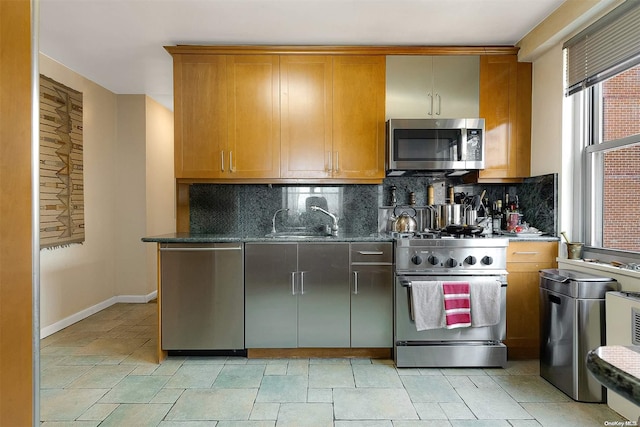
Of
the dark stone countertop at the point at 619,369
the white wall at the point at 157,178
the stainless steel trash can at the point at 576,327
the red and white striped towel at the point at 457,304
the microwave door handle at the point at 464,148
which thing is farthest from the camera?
the white wall at the point at 157,178

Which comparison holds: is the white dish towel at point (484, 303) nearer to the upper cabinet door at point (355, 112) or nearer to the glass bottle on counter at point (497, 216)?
the glass bottle on counter at point (497, 216)

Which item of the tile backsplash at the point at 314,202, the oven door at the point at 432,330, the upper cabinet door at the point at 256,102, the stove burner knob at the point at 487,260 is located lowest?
the oven door at the point at 432,330

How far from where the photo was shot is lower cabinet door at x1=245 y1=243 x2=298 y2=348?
9.34 feet

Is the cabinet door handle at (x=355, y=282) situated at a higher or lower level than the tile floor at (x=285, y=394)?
higher

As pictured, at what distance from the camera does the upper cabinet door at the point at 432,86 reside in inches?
124

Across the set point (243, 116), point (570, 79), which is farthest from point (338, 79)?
point (570, 79)

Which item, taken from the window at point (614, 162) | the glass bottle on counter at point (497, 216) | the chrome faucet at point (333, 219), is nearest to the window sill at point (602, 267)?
the window at point (614, 162)

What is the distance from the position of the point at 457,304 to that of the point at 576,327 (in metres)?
0.70

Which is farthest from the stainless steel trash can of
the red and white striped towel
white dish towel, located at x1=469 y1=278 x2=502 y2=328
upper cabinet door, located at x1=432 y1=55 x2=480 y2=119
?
upper cabinet door, located at x1=432 y1=55 x2=480 y2=119

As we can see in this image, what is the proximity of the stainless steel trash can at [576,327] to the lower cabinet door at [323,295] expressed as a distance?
1.37 metres

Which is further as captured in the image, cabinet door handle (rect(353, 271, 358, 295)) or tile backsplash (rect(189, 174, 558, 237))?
tile backsplash (rect(189, 174, 558, 237))

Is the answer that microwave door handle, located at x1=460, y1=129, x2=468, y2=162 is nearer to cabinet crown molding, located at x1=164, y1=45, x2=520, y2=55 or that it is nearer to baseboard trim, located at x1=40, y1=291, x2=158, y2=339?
cabinet crown molding, located at x1=164, y1=45, x2=520, y2=55

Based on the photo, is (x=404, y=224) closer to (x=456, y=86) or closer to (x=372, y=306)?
(x=372, y=306)

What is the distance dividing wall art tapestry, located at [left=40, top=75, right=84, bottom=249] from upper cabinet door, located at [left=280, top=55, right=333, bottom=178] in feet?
6.95
